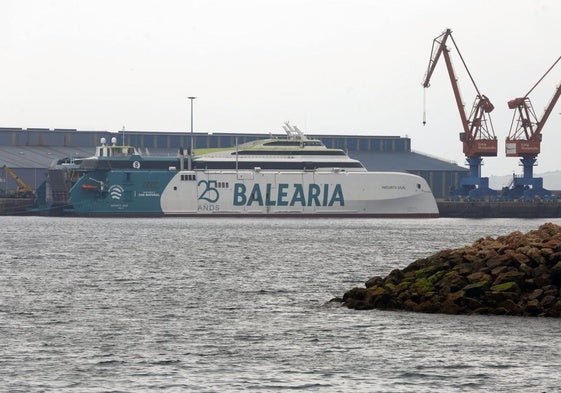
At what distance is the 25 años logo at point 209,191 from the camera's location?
4562 inches

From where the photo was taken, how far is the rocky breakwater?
102ft

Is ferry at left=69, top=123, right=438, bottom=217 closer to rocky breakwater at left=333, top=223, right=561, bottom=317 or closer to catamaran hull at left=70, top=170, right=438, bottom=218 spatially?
catamaran hull at left=70, top=170, right=438, bottom=218

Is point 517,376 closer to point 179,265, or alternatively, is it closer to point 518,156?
point 179,265

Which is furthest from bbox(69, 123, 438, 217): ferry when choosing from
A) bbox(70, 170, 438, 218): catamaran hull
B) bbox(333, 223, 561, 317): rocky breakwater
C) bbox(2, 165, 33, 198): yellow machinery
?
bbox(333, 223, 561, 317): rocky breakwater

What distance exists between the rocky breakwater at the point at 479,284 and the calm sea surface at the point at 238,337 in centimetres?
62

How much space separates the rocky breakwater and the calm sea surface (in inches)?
24.6

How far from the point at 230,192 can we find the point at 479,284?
85.5 m

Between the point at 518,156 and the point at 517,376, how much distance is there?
11284 cm

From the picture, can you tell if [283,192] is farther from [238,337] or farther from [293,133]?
[238,337]

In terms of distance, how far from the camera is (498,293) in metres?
31.3

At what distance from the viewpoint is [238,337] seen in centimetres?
2886

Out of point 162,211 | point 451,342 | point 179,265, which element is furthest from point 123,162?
point 451,342

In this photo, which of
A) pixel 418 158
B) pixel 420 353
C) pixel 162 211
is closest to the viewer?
pixel 420 353

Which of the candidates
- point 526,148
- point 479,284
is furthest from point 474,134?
point 479,284
